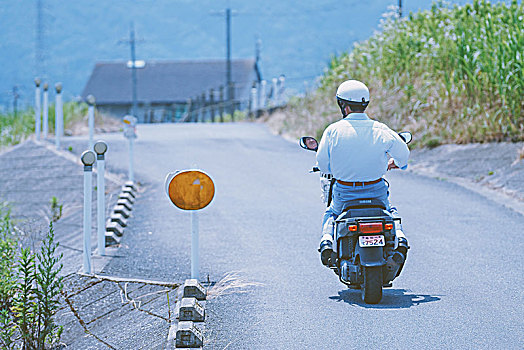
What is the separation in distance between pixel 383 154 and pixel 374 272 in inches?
37.4

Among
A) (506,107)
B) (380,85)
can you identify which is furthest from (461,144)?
(380,85)

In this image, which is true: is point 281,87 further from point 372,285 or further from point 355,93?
point 372,285

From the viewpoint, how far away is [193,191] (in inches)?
280

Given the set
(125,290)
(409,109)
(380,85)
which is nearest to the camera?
(125,290)

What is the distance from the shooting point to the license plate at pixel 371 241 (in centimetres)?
618

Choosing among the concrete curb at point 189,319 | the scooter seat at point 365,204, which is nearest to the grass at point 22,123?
the concrete curb at point 189,319

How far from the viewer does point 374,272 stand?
20.6 ft

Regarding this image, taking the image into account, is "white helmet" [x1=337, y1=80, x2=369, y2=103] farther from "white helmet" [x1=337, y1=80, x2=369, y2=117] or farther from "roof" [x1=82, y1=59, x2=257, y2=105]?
"roof" [x1=82, y1=59, x2=257, y2=105]

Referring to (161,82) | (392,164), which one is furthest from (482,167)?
(161,82)

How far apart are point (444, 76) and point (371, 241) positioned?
38.9ft

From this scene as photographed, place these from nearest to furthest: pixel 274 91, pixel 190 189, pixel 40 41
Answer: pixel 190 189 → pixel 274 91 → pixel 40 41

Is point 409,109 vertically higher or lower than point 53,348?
higher

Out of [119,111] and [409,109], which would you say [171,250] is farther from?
[119,111]

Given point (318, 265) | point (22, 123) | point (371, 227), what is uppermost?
point (22, 123)
